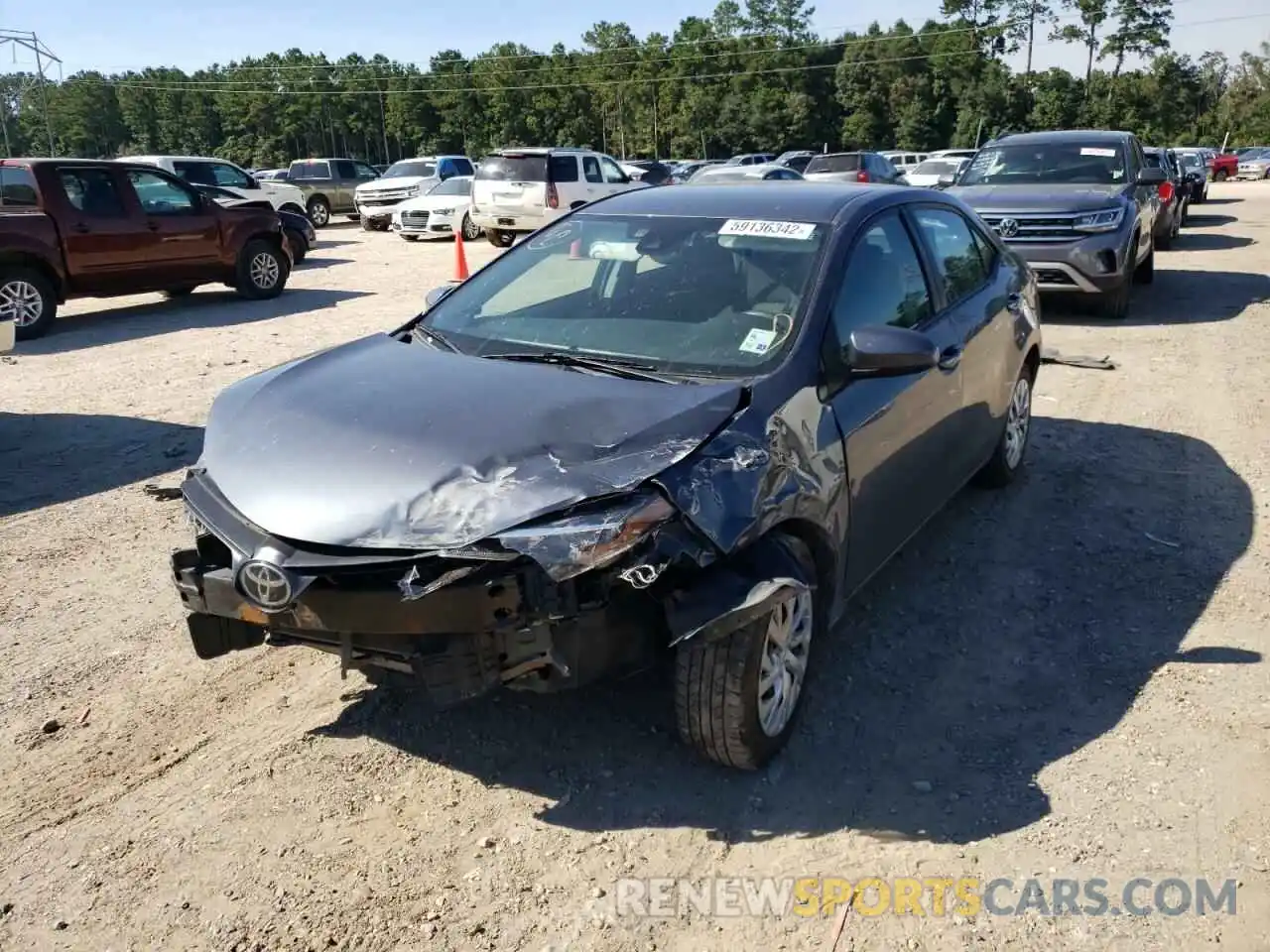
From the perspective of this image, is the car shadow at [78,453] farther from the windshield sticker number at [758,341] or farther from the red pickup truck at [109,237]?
the windshield sticker number at [758,341]

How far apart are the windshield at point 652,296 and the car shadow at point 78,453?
3011 mm

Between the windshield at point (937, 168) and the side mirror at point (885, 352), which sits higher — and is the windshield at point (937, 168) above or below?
below

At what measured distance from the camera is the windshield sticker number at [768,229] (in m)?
3.96

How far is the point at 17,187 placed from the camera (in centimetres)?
1109

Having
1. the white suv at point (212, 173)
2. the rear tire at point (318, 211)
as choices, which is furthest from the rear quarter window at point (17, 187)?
the rear tire at point (318, 211)

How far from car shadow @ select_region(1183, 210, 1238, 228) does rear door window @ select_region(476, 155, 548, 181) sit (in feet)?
47.1

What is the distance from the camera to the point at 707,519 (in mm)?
2861

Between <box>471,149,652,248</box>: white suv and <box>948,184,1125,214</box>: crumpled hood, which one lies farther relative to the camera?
<box>471,149,652,248</box>: white suv

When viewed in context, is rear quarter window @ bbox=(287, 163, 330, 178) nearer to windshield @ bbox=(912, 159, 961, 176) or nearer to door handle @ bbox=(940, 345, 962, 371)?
windshield @ bbox=(912, 159, 961, 176)

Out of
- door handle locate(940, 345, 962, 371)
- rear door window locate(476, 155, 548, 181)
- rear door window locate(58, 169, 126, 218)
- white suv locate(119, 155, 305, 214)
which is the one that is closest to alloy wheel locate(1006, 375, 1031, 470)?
door handle locate(940, 345, 962, 371)

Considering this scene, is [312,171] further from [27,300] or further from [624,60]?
[624,60]

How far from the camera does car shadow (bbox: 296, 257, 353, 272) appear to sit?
57.9ft

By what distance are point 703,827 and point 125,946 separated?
1.55 meters

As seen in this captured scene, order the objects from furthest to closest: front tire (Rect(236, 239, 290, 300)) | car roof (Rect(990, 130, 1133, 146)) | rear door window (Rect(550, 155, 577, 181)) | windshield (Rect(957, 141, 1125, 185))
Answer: rear door window (Rect(550, 155, 577, 181))
front tire (Rect(236, 239, 290, 300))
car roof (Rect(990, 130, 1133, 146))
windshield (Rect(957, 141, 1125, 185))
